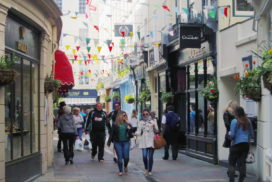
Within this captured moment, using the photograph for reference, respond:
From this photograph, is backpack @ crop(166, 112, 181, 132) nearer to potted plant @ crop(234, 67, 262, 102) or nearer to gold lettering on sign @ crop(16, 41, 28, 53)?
potted plant @ crop(234, 67, 262, 102)

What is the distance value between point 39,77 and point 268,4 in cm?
577

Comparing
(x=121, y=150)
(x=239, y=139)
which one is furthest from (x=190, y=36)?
(x=239, y=139)

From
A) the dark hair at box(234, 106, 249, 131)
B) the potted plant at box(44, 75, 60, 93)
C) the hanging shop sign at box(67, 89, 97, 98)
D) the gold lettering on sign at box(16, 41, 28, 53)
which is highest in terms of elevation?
the hanging shop sign at box(67, 89, 97, 98)

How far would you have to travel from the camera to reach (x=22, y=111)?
427 inches

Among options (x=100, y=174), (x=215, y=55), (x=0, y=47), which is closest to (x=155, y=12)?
(x=215, y=55)

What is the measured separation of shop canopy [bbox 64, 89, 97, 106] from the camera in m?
52.1

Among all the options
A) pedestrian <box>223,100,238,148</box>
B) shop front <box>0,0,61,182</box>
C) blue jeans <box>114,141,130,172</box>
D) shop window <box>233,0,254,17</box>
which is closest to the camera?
shop front <box>0,0,61,182</box>

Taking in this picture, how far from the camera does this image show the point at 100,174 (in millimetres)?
12859

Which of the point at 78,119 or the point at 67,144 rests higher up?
the point at 78,119

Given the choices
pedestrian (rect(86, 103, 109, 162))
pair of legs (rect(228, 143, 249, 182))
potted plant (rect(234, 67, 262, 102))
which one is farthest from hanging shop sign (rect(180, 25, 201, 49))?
pair of legs (rect(228, 143, 249, 182))

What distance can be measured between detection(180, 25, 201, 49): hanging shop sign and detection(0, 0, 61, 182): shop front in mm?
4362

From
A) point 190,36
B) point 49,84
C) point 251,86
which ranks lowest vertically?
point 251,86

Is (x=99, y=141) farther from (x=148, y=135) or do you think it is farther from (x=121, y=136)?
(x=148, y=135)

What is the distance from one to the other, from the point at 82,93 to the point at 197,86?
36417mm
